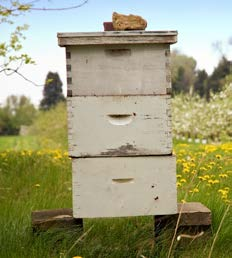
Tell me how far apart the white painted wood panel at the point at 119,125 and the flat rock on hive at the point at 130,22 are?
2.09 feet

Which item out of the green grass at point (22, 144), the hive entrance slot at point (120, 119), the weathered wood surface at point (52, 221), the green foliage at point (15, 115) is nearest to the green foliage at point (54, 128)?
the green grass at point (22, 144)

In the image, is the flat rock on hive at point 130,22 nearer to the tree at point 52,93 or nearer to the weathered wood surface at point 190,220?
the weathered wood surface at point 190,220

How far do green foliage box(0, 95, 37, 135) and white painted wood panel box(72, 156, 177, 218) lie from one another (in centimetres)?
3292

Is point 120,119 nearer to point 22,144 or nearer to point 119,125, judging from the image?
point 119,125

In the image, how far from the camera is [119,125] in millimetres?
3648

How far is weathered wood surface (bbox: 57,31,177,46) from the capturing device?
362cm

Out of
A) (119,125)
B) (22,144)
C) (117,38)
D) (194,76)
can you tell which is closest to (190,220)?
(119,125)

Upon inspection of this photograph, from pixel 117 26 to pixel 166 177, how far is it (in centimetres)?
125

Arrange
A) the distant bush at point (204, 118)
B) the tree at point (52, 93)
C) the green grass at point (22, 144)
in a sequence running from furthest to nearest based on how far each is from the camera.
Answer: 1. the tree at point (52, 93)
2. the green grass at point (22, 144)
3. the distant bush at point (204, 118)

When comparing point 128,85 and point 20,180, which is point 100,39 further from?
point 20,180

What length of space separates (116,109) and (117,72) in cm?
28

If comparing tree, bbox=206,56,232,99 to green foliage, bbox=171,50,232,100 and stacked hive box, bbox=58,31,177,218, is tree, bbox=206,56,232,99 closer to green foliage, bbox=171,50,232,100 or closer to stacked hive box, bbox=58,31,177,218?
green foliage, bbox=171,50,232,100

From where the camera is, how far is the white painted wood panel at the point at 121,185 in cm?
370

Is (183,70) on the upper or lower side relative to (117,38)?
upper
